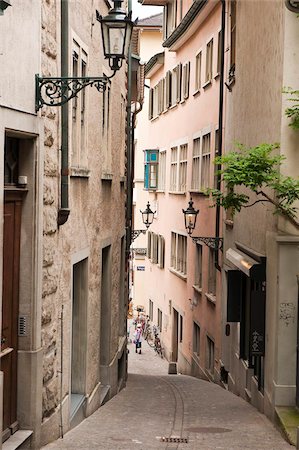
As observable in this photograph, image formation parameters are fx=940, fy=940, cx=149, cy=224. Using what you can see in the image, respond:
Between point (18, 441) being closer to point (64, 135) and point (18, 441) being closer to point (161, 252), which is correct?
point (64, 135)

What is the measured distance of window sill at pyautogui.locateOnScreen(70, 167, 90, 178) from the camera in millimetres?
11941

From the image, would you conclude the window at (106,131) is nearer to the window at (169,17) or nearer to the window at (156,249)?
the window at (169,17)

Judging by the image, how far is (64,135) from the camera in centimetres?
1086

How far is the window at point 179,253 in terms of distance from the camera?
3117 centimetres

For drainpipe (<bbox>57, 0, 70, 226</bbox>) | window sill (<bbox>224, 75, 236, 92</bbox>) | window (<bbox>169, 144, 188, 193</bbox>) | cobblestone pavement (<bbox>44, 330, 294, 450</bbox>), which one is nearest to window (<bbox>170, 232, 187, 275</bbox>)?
window (<bbox>169, 144, 188, 193</bbox>)

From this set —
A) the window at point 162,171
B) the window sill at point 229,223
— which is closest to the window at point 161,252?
the window at point 162,171

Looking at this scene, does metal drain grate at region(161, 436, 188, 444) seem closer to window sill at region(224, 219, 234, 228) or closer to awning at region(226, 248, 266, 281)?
awning at region(226, 248, 266, 281)

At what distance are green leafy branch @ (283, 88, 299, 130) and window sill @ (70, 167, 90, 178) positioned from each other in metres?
2.89

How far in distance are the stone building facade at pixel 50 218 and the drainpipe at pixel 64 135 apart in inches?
0.5

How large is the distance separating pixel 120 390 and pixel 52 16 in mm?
11090

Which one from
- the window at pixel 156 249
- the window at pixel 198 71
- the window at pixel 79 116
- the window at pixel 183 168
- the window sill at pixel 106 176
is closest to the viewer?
the window at pixel 79 116

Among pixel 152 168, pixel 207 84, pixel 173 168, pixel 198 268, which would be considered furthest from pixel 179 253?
pixel 207 84

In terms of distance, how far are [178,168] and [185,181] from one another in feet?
5.24

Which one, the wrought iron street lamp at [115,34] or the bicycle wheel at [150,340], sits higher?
the wrought iron street lamp at [115,34]
